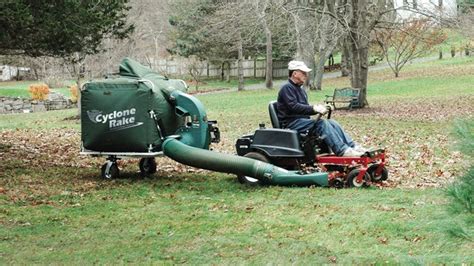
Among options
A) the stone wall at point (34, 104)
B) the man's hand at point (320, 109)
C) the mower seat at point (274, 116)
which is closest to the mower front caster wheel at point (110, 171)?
the mower seat at point (274, 116)

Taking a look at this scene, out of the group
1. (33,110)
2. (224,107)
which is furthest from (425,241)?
(33,110)

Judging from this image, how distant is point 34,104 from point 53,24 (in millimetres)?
26828

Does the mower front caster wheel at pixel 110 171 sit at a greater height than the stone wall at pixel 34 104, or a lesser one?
greater

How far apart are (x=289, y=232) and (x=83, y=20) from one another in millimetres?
7081

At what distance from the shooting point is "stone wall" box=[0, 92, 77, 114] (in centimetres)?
3641

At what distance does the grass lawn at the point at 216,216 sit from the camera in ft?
18.7

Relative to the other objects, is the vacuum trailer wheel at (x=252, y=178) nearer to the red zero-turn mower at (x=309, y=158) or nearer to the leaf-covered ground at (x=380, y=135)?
the red zero-turn mower at (x=309, y=158)

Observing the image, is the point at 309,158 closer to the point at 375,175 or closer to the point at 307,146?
the point at 307,146

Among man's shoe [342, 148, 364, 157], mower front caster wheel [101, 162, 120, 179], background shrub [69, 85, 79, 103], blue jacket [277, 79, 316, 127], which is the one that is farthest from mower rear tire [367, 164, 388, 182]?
background shrub [69, 85, 79, 103]

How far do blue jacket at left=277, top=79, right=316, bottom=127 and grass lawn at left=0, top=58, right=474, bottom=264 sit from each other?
1106 mm

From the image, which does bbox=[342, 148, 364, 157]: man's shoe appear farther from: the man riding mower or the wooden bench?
the wooden bench

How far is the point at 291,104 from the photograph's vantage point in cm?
924

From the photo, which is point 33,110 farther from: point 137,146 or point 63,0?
point 137,146

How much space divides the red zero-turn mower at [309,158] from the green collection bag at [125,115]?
54.9 inches
